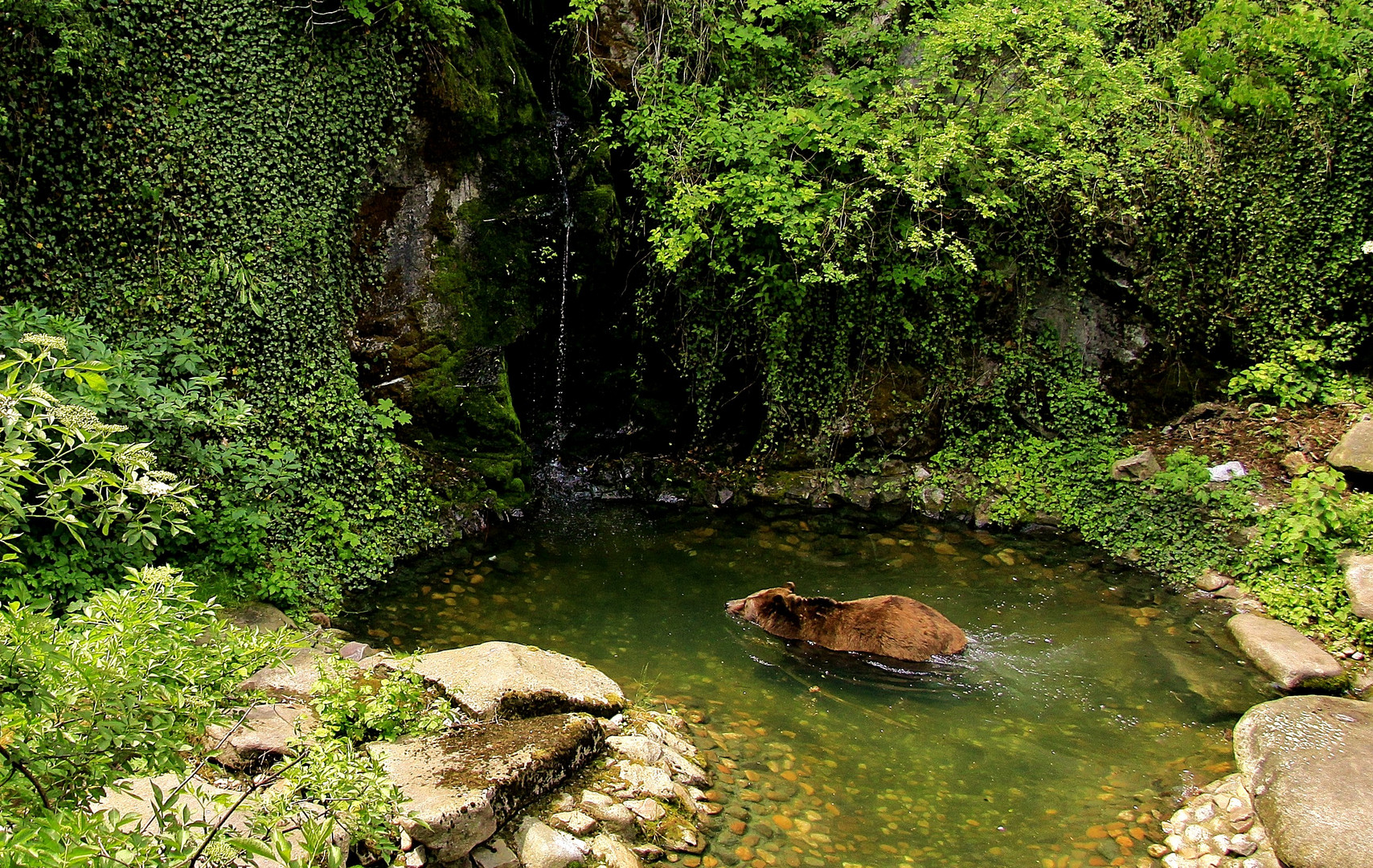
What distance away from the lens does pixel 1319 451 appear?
7.59 meters

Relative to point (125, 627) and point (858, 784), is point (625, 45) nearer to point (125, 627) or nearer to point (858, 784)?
point (858, 784)

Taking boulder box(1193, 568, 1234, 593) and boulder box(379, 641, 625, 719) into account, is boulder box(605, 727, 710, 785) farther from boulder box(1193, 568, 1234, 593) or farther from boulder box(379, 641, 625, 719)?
boulder box(1193, 568, 1234, 593)

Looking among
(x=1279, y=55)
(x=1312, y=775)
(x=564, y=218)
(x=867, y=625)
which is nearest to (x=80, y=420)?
(x=867, y=625)

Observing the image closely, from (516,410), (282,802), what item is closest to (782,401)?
(516,410)

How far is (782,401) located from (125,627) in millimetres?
7253

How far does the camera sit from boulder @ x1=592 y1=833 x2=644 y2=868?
364cm

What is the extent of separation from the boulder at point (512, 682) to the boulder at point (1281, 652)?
471cm

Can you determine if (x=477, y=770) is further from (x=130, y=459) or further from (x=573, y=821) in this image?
(x=130, y=459)

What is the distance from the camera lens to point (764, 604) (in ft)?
20.7

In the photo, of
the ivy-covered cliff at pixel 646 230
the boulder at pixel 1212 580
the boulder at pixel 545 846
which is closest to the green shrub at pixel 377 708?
the boulder at pixel 545 846

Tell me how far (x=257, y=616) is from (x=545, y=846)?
284 cm

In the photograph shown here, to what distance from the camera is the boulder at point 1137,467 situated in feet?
26.7

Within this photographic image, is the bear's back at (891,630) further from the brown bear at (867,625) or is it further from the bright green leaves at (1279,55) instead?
the bright green leaves at (1279,55)

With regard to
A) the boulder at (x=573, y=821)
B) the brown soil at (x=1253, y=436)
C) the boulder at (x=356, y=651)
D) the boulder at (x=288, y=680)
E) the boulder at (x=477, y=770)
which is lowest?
the boulder at (x=356, y=651)
